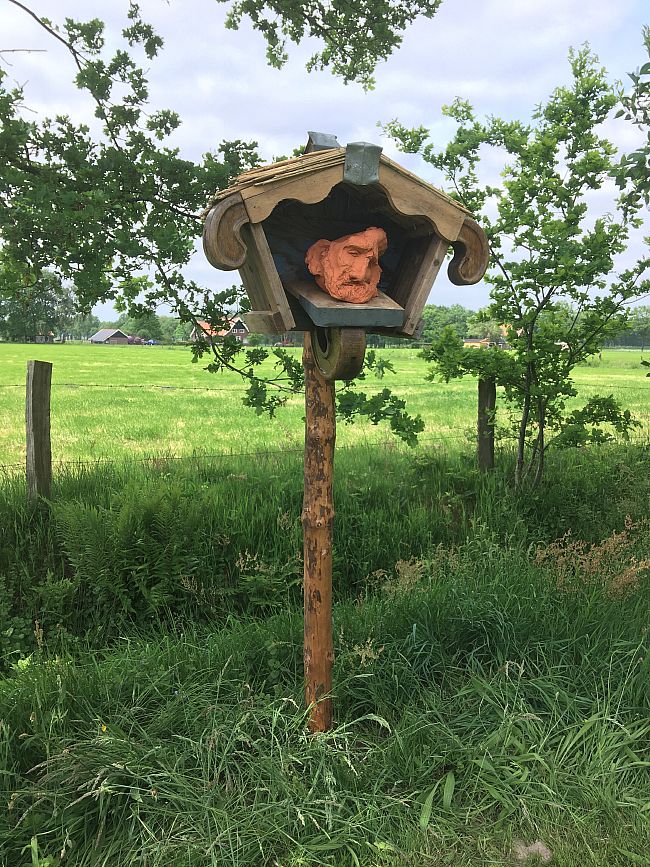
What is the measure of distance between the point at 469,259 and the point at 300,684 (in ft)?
6.72

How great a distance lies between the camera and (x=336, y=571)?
4.24 m

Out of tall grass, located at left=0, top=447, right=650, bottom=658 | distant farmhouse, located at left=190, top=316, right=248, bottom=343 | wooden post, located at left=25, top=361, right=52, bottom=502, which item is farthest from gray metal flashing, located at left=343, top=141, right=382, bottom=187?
wooden post, located at left=25, top=361, right=52, bottom=502

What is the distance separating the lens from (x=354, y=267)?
213cm

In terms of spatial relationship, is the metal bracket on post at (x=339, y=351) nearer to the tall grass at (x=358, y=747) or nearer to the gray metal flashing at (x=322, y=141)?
the gray metal flashing at (x=322, y=141)

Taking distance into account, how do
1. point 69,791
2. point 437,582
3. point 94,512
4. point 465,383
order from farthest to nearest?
point 465,383 → point 94,512 → point 437,582 → point 69,791

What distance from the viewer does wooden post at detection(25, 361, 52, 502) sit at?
14.5ft

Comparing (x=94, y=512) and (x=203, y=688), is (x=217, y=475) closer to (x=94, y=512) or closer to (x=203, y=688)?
(x=94, y=512)

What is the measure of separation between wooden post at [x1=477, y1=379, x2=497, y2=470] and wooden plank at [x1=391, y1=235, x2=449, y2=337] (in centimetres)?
341

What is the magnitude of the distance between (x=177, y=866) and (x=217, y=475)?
352 centimetres

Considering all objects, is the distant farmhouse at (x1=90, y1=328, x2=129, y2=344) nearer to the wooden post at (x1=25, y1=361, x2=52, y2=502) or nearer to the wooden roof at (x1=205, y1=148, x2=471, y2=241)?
the wooden post at (x1=25, y1=361, x2=52, y2=502)

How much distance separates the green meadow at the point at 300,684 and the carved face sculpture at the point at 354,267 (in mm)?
1595

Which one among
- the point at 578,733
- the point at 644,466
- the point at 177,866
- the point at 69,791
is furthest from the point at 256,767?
the point at 644,466

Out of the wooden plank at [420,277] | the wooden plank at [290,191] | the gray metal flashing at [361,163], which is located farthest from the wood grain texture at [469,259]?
the wooden plank at [290,191]

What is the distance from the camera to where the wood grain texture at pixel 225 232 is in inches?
78.4
